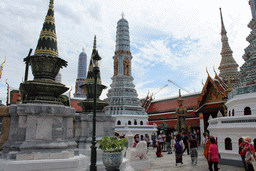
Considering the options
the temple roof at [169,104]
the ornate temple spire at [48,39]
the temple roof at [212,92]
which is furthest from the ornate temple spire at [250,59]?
the temple roof at [169,104]

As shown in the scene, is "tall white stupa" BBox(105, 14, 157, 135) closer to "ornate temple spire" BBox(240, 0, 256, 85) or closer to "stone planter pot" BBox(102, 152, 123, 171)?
"ornate temple spire" BBox(240, 0, 256, 85)

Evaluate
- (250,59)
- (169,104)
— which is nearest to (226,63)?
(169,104)

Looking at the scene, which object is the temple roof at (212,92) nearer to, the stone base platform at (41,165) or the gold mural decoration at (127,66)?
the gold mural decoration at (127,66)

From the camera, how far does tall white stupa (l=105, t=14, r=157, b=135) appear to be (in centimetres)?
2647

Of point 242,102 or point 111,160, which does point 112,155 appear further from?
point 242,102

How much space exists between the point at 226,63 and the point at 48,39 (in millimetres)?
25566

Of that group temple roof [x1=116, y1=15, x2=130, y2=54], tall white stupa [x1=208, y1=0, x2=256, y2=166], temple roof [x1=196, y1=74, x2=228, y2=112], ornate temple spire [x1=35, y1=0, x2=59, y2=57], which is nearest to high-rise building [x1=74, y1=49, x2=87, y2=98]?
temple roof [x1=116, y1=15, x2=130, y2=54]

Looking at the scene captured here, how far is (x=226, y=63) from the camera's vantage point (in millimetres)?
27516

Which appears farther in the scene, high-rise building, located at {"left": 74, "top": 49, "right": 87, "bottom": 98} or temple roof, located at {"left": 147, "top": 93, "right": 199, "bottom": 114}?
high-rise building, located at {"left": 74, "top": 49, "right": 87, "bottom": 98}

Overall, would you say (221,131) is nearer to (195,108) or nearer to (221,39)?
(195,108)

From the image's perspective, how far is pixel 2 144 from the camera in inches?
251

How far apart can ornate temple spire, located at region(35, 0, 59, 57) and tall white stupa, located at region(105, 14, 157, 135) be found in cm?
1807

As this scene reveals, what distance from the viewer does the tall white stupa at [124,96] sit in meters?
26.5

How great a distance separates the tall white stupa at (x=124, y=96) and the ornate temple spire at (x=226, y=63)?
11542mm
